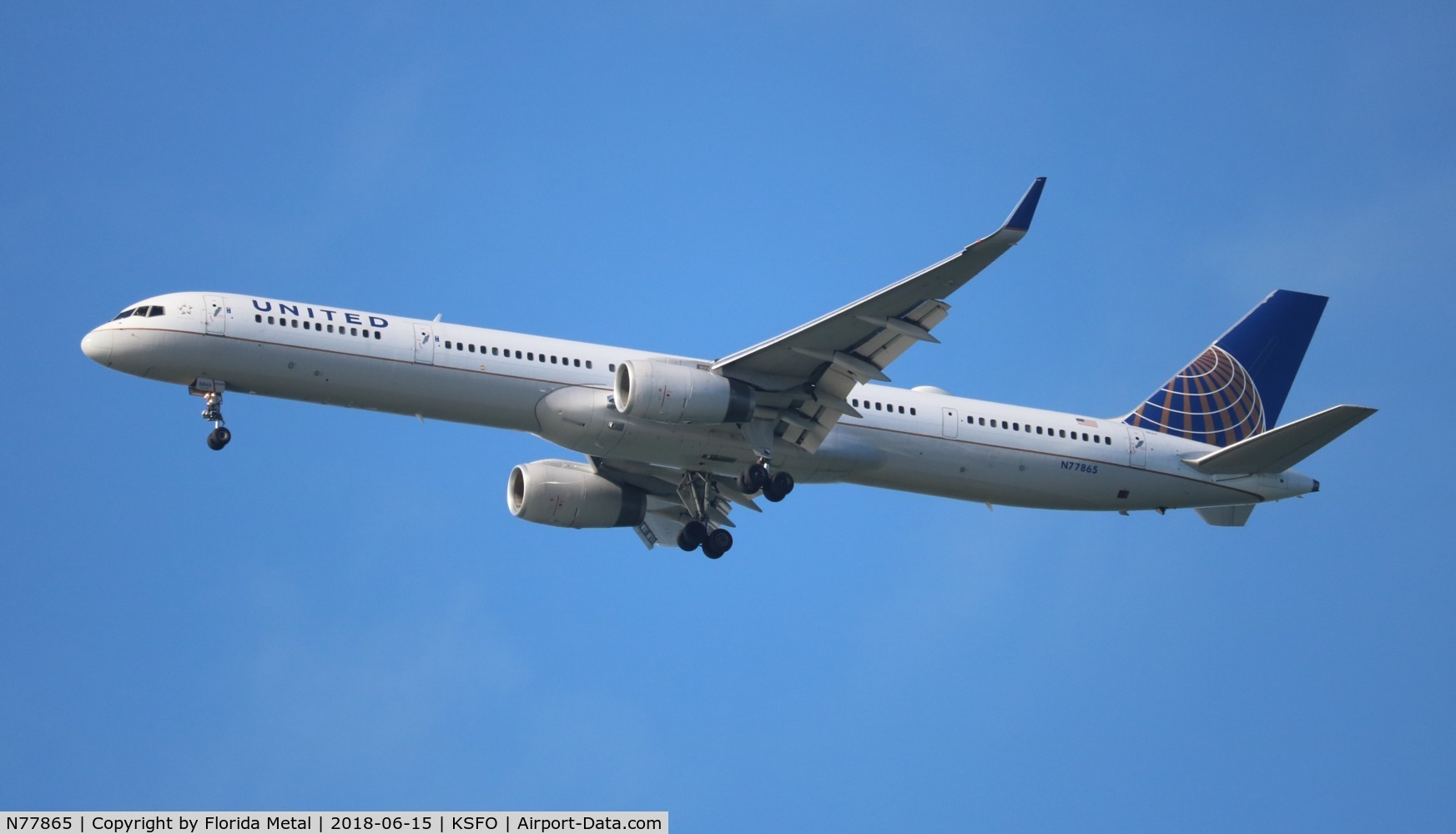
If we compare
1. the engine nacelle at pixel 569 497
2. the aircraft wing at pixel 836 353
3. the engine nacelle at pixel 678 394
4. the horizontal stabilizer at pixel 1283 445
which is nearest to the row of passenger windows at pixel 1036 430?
the horizontal stabilizer at pixel 1283 445

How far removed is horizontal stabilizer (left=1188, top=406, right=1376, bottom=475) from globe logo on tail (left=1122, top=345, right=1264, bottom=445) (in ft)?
3.81

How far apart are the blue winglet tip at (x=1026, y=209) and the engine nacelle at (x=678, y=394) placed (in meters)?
9.19

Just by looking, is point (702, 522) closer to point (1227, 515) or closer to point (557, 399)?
point (557, 399)

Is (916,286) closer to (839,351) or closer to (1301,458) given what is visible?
(839,351)

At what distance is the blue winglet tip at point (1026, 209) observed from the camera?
3884 centimetres

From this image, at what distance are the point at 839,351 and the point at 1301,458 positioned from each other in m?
14.1

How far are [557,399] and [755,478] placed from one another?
560 cm

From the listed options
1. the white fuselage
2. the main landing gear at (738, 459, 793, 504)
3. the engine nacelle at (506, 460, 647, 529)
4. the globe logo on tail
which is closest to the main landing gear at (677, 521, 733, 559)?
the engine nacelle at (506, 460, 647, 529)

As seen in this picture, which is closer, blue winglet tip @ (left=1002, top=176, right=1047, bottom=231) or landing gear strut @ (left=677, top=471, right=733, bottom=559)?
blue winglet tip @ (left=1002, top=176, right=1047, bottom=231)

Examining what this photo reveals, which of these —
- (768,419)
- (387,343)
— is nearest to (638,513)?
(768,419)

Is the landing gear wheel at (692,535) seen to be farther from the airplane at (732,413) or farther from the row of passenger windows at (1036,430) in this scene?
the row of passenger windows at (1036,430)

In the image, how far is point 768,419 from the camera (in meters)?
46.8

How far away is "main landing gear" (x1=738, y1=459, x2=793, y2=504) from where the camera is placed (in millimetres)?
46969

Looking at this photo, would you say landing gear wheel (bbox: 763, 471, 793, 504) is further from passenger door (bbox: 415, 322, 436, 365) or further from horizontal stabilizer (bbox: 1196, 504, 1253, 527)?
horizontal stabilizer (bbox: 1196, 504, 1253, 527)
